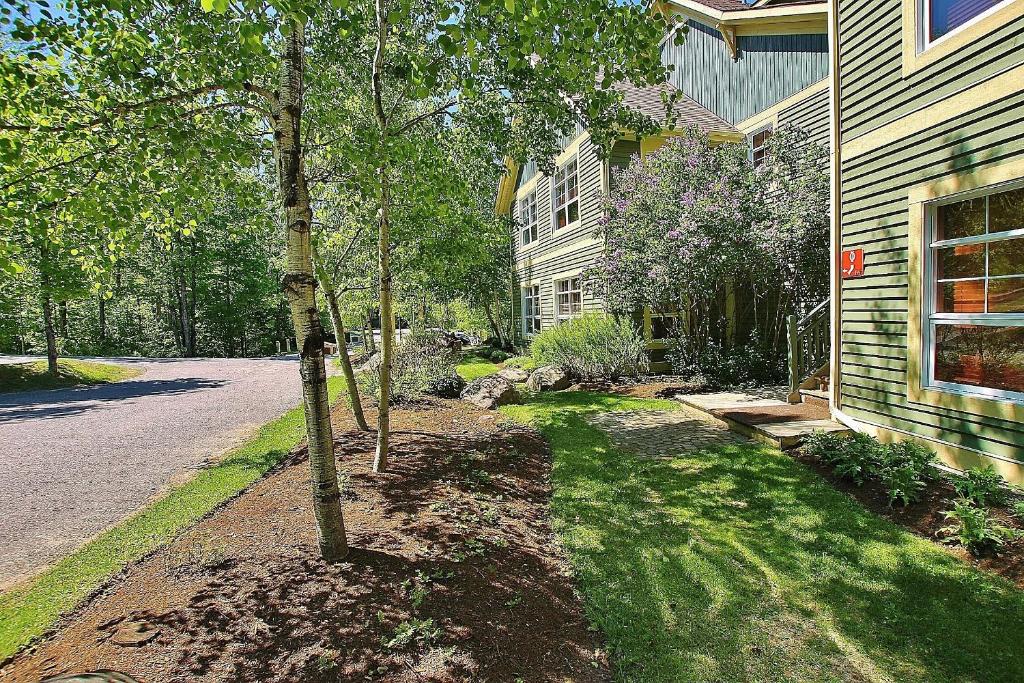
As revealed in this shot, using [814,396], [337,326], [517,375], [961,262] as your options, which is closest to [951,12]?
[961,262]

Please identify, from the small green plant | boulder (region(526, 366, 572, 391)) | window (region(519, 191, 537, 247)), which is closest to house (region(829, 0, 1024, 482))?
the small green plant

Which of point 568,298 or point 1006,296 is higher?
point 568,298

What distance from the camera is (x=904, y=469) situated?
4758mm

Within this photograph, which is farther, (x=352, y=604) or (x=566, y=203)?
(x=566, y=203)

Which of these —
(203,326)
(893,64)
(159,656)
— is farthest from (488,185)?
(203,326)

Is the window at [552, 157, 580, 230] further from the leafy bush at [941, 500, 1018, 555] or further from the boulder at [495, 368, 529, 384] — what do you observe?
the leafy bush at [941, 500, 1018, 555]

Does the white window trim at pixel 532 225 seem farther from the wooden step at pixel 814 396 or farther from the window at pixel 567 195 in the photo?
the wooden step at pixel 814 396

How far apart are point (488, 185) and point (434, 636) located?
679 cm

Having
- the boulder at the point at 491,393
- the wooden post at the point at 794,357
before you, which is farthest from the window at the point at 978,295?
the boulder at the point at 491,393

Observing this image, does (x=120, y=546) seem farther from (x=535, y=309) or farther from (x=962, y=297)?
(x=535, y=309)

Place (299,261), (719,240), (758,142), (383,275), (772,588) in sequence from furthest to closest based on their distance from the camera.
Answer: (758,142) < (719,240) < (383,275) < (772,588) < (299,261)

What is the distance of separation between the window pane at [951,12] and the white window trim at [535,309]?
1356 cm

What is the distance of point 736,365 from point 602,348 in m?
2.86

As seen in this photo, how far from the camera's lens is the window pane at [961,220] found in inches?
193
